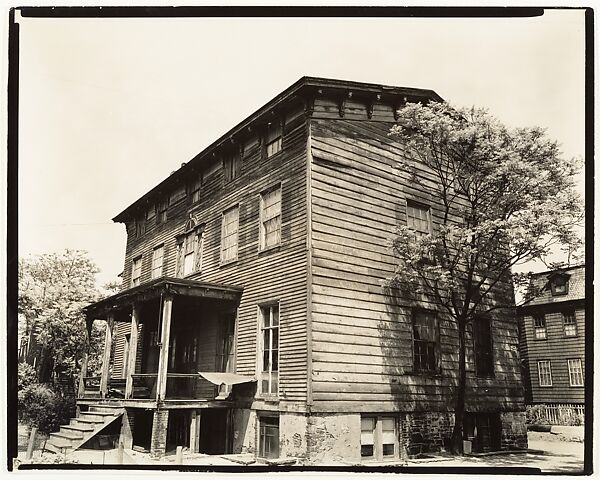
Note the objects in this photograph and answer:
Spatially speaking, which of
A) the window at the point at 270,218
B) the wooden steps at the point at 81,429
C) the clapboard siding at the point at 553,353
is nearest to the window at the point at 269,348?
the window at the point at 270,218

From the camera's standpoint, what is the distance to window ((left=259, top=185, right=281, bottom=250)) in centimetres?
1536

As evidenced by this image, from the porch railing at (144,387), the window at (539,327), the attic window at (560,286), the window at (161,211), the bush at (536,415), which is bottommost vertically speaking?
the bush at (536,415)

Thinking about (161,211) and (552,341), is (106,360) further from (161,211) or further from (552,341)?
(552,341)

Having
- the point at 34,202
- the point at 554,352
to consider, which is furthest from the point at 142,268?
the point at 554,352

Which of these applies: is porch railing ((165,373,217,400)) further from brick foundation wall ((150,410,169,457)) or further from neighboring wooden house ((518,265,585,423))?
neighboring wooden house ((518,265,585,423))

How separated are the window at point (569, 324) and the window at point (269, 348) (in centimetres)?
1682

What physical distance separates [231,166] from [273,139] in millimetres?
2368

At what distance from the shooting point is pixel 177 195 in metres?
21.3

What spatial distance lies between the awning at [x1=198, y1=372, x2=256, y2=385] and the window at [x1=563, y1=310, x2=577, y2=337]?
17.5 meters

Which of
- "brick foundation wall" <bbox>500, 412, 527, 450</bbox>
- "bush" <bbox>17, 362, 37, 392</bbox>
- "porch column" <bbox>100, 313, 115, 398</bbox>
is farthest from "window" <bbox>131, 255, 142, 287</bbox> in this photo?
"brick foundation wall" <bbox>500, 412, 527, 450</bbox>

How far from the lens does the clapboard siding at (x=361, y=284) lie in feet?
43.9

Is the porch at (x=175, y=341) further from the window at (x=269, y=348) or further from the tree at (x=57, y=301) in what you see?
the tree at (x=57, y=301)

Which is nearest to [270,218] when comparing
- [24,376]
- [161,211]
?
[24,376]

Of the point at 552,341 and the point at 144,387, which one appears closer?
the point at 144,387
